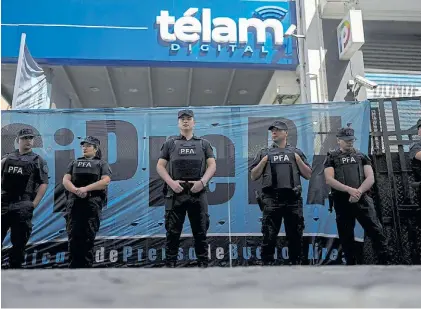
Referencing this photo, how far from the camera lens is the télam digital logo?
8.81 metres

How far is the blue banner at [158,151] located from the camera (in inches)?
206

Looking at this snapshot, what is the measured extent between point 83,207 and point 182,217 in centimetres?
105

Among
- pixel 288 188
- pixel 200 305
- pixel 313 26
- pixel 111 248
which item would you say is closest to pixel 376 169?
pixel 288 188

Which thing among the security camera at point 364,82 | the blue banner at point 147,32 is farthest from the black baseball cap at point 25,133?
the security camera at point 364,82

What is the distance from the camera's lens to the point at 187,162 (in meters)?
4.60

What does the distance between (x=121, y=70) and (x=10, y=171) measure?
5.63 m

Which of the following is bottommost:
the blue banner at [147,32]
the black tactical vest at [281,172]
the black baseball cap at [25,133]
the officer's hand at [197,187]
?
the officer's hand at [197,187]

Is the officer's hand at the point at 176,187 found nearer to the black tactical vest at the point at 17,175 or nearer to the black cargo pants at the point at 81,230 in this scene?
the black cargo pants at the point at 81,230

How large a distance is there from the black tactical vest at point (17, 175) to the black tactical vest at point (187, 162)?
5.02ft

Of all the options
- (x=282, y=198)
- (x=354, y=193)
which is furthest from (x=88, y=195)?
(x=354, y=193)

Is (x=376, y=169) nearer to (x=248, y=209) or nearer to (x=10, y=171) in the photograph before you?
(x=248, y=209)

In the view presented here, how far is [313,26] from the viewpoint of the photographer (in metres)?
9.10

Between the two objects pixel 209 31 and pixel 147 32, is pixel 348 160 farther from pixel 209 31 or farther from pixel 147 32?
pixel 147 32

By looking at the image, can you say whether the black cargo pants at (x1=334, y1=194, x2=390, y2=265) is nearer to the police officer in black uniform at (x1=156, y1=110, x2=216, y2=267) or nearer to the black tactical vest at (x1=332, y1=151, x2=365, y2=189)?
the black tactical vest at (x1=332, y1=151, x2=365, y2=189)
